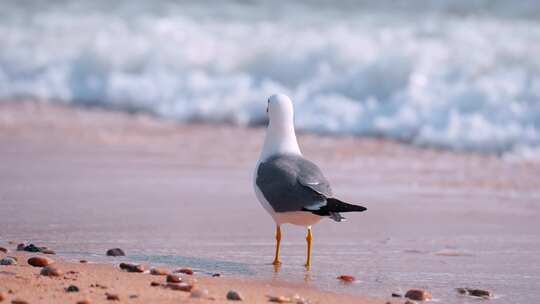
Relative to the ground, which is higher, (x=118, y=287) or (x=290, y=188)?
(x=290, y=188)

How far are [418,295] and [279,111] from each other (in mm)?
1307

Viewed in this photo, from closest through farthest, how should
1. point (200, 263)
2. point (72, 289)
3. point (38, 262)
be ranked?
point (72, 289) < point (38, 262) < point (200, 263)

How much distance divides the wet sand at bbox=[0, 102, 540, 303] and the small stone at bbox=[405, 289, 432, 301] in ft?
0.32

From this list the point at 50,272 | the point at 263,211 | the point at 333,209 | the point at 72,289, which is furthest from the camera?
the point at 263,211

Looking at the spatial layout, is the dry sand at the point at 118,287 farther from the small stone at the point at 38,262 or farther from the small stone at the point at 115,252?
the small stone at the point at 115,252

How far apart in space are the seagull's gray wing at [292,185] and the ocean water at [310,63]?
3560mm

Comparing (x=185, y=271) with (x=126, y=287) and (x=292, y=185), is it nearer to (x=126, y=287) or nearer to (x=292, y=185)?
(x=126, y=287)

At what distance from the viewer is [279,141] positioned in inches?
189

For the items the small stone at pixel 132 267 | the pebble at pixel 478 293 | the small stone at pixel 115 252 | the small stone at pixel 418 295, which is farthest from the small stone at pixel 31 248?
the pebble at pixel 478 293

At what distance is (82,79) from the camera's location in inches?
462

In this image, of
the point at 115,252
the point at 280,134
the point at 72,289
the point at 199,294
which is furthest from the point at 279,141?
the point at 72,289

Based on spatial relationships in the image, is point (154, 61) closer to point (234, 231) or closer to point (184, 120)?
point (184, 120)

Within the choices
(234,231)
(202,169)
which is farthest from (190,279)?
(202,169)

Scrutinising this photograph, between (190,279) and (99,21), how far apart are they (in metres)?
10.7
